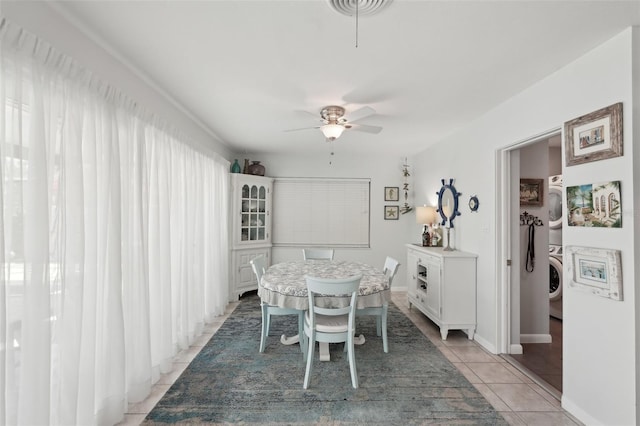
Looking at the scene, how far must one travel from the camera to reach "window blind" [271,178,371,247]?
5465mm

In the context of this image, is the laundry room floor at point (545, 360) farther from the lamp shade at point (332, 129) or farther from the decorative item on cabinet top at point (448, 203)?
the lamp shade at point (332, 129)

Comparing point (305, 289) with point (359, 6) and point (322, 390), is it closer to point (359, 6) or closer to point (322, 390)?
point (322, 390)

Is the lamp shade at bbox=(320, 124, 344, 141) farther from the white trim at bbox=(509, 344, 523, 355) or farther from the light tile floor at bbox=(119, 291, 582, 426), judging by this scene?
the white trim at bbox=(509, 344, 523, 355)

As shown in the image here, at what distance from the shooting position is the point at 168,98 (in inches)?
109

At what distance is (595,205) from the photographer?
190 centimetres

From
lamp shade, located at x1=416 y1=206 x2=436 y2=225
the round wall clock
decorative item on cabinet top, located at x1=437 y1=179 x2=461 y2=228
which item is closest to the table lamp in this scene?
lamp shade, located at x1=416 y1=206 x2=436 y2=225

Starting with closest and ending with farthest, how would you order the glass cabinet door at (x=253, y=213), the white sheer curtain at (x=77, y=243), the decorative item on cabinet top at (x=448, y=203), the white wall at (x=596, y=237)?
1. the white sheer curtain at (x=77, y=243)
2. the white wall at (x=596, y=237)
3. the decorative item on cabinet top at (x=448, y=203)
4. the glass cabinet door at (x=253, y=213)

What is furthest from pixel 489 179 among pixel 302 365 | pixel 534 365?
pixel 302 365

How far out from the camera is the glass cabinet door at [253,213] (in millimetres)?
4859

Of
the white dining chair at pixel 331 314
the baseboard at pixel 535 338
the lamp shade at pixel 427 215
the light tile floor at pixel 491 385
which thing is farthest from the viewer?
the lamp shade at pixel 427 215

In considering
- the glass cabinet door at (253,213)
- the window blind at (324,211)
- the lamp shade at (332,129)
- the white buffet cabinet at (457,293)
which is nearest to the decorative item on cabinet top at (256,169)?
the glass cabinet door at (253,213)

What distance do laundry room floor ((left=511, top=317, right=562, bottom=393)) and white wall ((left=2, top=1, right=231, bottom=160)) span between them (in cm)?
407

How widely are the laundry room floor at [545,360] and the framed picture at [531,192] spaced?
1566mm

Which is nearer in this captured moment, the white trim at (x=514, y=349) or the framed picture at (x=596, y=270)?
the framed picture at (x=596, y=270)
